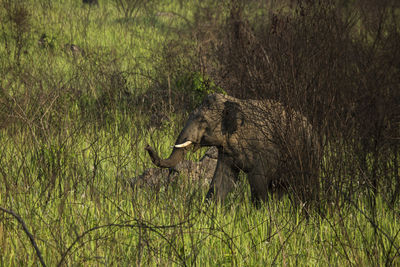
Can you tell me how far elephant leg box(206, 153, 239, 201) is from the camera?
3.82 m

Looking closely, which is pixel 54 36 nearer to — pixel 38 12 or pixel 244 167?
pixel 38 12

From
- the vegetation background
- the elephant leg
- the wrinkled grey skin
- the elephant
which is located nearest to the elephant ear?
the elephant

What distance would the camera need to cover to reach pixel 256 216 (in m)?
3.44

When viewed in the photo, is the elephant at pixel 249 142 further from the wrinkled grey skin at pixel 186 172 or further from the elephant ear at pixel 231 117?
the wrinkled grey skin at pixel 186 172

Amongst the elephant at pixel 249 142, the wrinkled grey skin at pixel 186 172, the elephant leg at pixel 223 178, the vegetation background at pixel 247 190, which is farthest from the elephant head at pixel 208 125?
the wrinkled grey skin at pixel 186 172

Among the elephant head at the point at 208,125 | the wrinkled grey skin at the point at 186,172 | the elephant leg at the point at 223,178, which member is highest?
the elephant head at the point at 208,125

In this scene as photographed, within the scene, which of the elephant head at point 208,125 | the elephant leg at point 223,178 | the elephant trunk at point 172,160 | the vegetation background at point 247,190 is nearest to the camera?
the vegetation background at point 247,190

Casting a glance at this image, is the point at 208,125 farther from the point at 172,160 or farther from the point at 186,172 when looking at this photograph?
the point at 186,172

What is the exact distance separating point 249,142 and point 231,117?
0.82 feet

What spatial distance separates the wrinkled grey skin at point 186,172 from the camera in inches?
169

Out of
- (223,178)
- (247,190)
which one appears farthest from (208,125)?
(247,190)

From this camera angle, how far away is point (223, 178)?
386cm

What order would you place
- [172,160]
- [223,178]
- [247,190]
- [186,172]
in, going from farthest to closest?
[186,172] → [247,190] → [223,178] → [172,160]

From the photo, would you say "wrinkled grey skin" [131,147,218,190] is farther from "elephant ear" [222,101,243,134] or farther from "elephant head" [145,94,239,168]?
"elephant ear" [222,101,243,134]
